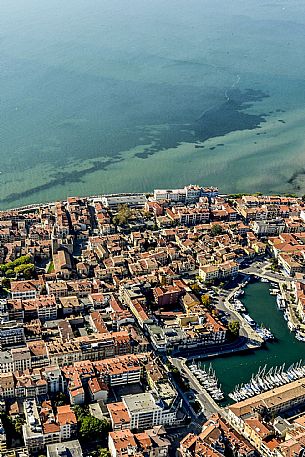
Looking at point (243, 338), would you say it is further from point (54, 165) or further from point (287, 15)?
point (287, 15)

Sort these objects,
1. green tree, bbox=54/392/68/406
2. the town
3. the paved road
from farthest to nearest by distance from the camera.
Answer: the paved road → green tree, bbox=54/392/68/406 → the town

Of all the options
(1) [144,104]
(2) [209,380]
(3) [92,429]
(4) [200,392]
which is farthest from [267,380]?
(1) [144,104]

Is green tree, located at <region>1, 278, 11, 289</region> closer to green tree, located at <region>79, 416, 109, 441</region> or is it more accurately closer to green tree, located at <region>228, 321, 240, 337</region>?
green tree, located at <region>79, 416, 109, 441</region>

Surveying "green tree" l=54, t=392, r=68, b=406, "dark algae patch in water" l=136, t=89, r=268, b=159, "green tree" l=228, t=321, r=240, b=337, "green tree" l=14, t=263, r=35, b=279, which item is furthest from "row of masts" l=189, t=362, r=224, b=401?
"dark algae patch in water" l=136, t=89, r=268, b=159

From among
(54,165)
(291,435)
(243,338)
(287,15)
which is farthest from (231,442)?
(287,15)

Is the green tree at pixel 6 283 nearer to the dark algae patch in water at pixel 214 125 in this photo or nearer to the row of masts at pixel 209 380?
the row of masts at pixel 209 380

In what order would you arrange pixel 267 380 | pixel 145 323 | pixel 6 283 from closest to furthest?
1. pixel 267 380
2. pixel 145 323
3. pixel 6 283

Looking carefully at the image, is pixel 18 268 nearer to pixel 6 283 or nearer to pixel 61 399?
pixel 6 283
